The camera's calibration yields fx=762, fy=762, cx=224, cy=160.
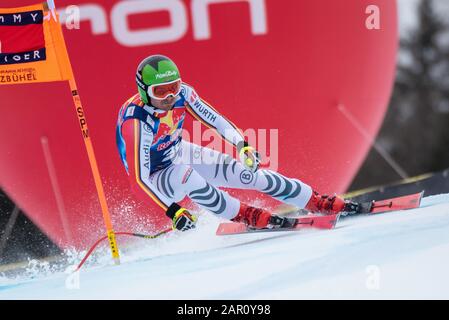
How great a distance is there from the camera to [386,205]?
4859mm

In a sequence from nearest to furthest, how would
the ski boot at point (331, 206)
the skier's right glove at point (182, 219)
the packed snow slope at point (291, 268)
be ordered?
the packed snow slope at point (291, 268) → the skier's right glove at point (182, 219) → the ski boot at point (331, 206)

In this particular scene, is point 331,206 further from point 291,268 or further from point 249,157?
point 291,268

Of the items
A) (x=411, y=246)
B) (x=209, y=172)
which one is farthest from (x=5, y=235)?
(x=411, y=246)

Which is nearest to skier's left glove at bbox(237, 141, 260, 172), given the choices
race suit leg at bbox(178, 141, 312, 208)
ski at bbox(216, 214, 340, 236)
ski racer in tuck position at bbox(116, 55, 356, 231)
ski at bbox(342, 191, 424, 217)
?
ski racer in tuck position at bbox(116, 55, 356, 231)

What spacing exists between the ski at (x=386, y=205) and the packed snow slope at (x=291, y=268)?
0.22 feet

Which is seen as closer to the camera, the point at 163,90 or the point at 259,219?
the point at 163,90

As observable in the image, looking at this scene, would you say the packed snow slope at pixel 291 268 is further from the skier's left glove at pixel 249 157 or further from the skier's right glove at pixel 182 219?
the skier's left glove at pixel 249 157

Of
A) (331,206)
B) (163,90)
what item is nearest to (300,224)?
(331,206)

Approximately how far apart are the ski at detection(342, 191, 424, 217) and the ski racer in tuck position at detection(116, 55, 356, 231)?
0.05 metres

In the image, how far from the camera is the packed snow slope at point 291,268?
12.1 ft

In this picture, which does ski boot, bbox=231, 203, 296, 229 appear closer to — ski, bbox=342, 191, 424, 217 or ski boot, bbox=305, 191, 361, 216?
ski boot, bbox=305, 191, 361, 216

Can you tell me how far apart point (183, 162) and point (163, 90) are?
21.3 inches

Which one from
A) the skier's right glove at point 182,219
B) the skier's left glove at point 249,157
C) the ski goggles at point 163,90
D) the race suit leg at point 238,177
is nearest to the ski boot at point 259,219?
the race suit leg at point 238,177

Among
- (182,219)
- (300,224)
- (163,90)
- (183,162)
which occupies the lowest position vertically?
(300,224)
